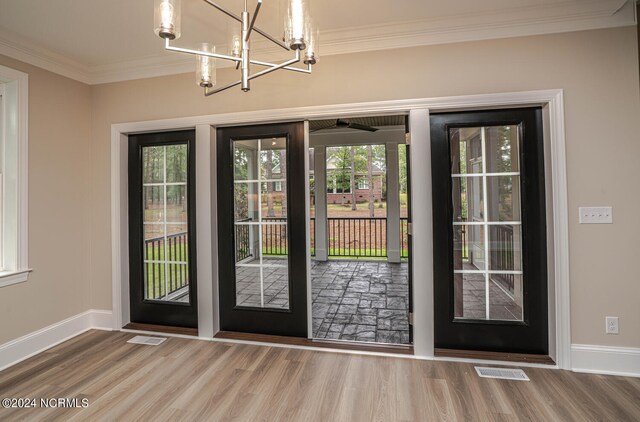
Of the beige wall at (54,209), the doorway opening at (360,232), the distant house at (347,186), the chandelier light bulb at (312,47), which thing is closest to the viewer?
the chandelier light bulb at (312,47)

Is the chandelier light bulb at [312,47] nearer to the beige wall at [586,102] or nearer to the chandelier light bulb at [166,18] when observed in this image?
the chandelier light bulb at [166,18]

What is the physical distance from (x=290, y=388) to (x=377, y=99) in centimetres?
235

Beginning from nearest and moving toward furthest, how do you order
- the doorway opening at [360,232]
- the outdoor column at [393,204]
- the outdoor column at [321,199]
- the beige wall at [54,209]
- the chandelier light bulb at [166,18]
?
the chandelier light bulb at [166,18]
the beige wall at [54,209]
the doorway opening at [360,232]
the outdoor column at [393,204]
the outdoor column at [321,199]

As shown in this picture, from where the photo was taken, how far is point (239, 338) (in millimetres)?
3006

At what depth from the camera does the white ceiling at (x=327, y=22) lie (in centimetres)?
231

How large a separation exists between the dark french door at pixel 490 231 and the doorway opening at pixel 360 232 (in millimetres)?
336

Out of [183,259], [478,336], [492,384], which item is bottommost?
[492,384]

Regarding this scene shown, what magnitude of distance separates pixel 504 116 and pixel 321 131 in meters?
4.66

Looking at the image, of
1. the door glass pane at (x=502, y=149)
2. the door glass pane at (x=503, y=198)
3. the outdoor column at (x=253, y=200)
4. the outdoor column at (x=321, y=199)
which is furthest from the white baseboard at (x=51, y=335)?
the outdoor column at (x=321, y=199)

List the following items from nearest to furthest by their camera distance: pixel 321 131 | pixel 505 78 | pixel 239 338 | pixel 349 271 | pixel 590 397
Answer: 1. pixel 590 397
2. pixel 505 78
3. pixel 239 338
4. pixel 349 271
5. pixel 321 131

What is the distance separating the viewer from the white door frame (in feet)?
8.04

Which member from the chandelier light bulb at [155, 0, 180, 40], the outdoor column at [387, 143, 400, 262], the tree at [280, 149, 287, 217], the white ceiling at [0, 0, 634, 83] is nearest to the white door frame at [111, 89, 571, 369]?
the tree at [280, 149, 287, 217]

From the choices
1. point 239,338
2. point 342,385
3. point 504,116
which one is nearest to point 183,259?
point 239,338

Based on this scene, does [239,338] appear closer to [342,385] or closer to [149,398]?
[149,398]
